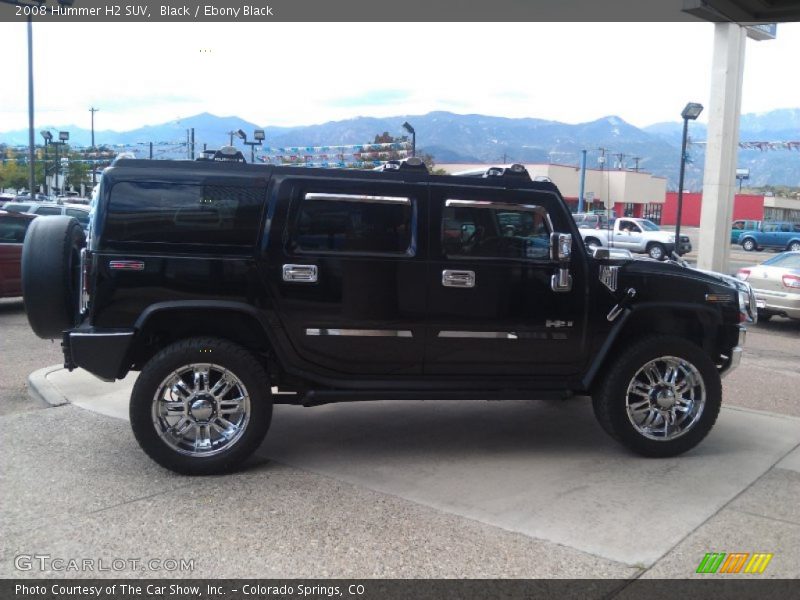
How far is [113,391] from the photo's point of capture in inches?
283

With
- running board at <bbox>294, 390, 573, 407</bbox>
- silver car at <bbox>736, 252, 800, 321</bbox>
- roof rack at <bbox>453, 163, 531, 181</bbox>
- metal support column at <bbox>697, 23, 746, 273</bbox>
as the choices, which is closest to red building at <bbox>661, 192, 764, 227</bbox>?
metal support column at <bbox>697, 23, 746, 273</bbox>

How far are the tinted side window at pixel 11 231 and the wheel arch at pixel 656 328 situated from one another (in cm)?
1038

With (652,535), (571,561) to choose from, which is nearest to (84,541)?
(571,561)

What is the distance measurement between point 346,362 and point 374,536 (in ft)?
4.62

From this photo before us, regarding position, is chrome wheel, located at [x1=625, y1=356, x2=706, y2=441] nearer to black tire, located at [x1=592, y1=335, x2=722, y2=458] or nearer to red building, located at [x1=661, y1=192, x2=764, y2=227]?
black tire, located at [x1=592, y1=335, x2=722, y2=458]

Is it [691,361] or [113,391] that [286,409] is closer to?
[113,391]

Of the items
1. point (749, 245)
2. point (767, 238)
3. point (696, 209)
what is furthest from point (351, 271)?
point (696, 209)

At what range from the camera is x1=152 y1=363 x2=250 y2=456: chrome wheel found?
496cm

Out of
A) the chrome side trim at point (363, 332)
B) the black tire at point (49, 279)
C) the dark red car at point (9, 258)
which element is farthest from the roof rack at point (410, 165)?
the dark red car at point (9, 258)

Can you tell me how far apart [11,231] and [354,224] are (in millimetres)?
9501

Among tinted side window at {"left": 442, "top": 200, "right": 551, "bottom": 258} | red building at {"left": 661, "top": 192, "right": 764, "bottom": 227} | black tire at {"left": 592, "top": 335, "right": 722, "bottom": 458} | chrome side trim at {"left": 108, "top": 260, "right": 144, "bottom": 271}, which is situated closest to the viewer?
chrome side trim at {"left": 108, "top": 260, "right": 144, "bottom": 271}

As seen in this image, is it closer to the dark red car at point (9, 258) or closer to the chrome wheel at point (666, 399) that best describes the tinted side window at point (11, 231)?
the dark red car at point (9, 258)

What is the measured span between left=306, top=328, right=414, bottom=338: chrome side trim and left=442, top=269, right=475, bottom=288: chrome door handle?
433 mm

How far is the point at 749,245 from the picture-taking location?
44875 mm
